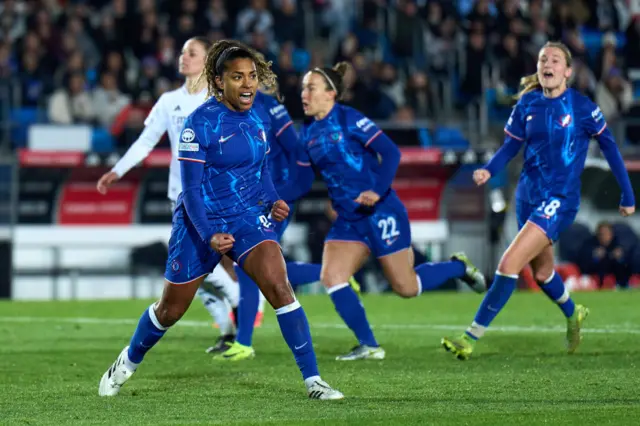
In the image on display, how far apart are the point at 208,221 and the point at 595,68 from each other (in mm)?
16195

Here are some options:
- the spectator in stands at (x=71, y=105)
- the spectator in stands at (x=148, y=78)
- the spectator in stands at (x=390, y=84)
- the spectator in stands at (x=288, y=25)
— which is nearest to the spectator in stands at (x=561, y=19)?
the spectator in stands at (x=390, y=84)

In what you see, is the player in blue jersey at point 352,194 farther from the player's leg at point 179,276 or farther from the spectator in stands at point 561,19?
the spectator in stands at point 561,19

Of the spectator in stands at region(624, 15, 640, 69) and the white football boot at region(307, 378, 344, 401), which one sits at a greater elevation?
the spectator in stands at region(624, 15, 640, 69)

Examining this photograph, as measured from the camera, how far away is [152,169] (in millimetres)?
19234

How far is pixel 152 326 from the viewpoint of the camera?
7988 millimetres

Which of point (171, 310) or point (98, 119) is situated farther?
point (98, 119)

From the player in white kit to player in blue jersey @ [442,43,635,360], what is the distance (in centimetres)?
209

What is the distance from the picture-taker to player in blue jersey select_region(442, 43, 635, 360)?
10039 mm

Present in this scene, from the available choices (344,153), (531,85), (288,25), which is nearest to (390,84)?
(288,25)

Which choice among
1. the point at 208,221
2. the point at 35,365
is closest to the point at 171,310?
the point at 208,221

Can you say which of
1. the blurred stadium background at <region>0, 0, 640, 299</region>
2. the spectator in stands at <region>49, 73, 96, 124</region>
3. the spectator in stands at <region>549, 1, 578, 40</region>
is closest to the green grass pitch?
the blurred stadium background at <region>0, 0, 640, 299</region>

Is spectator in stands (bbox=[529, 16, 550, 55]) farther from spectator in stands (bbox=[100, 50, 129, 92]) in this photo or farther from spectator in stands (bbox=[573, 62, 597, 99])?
spectator in stands (bbox=[100, 50, 129, 92])

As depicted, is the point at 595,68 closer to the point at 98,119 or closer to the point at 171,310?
the point at 98,119

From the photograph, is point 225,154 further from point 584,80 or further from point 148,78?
point 584,80
